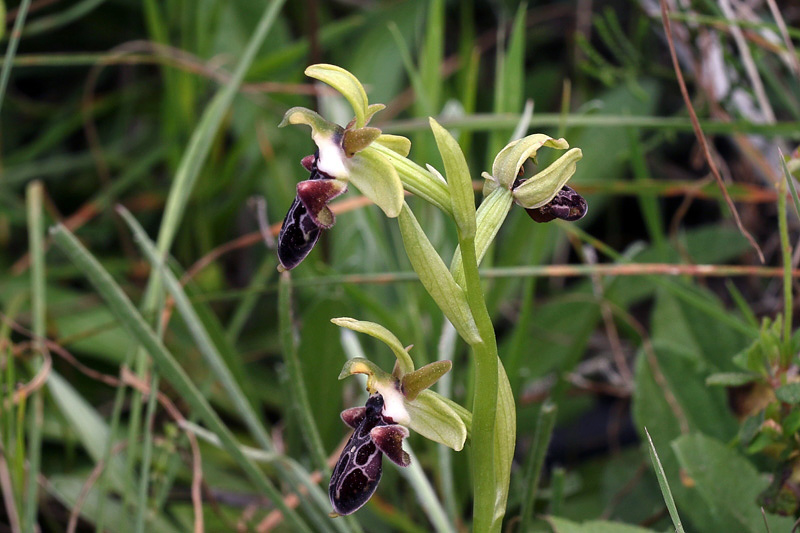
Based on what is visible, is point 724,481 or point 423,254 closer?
point 423,254

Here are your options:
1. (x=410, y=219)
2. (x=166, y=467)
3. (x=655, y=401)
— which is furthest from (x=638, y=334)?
(x=166, y=467)

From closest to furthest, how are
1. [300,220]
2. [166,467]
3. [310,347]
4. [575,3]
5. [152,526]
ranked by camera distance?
[300,220] < [152,526] < [166,467] < [310,347] < [575,3]

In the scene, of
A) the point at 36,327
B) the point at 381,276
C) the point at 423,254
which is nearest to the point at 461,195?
the point at 423,254

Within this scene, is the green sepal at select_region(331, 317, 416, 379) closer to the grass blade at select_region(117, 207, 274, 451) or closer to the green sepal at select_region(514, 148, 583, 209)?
the green sepal at select_region(514, 148, 583, 209)

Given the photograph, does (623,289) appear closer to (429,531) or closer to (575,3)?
(429,531)

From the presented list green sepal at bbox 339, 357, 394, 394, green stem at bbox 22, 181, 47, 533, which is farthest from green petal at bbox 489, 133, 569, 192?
green stem at bbox 22, 181, 47, 533

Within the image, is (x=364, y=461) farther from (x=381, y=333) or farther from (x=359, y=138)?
(x=359, y=138)

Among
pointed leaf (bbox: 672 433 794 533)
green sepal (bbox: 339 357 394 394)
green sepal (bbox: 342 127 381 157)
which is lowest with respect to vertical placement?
pointed leaf (bbox: 672 433 794 533)
